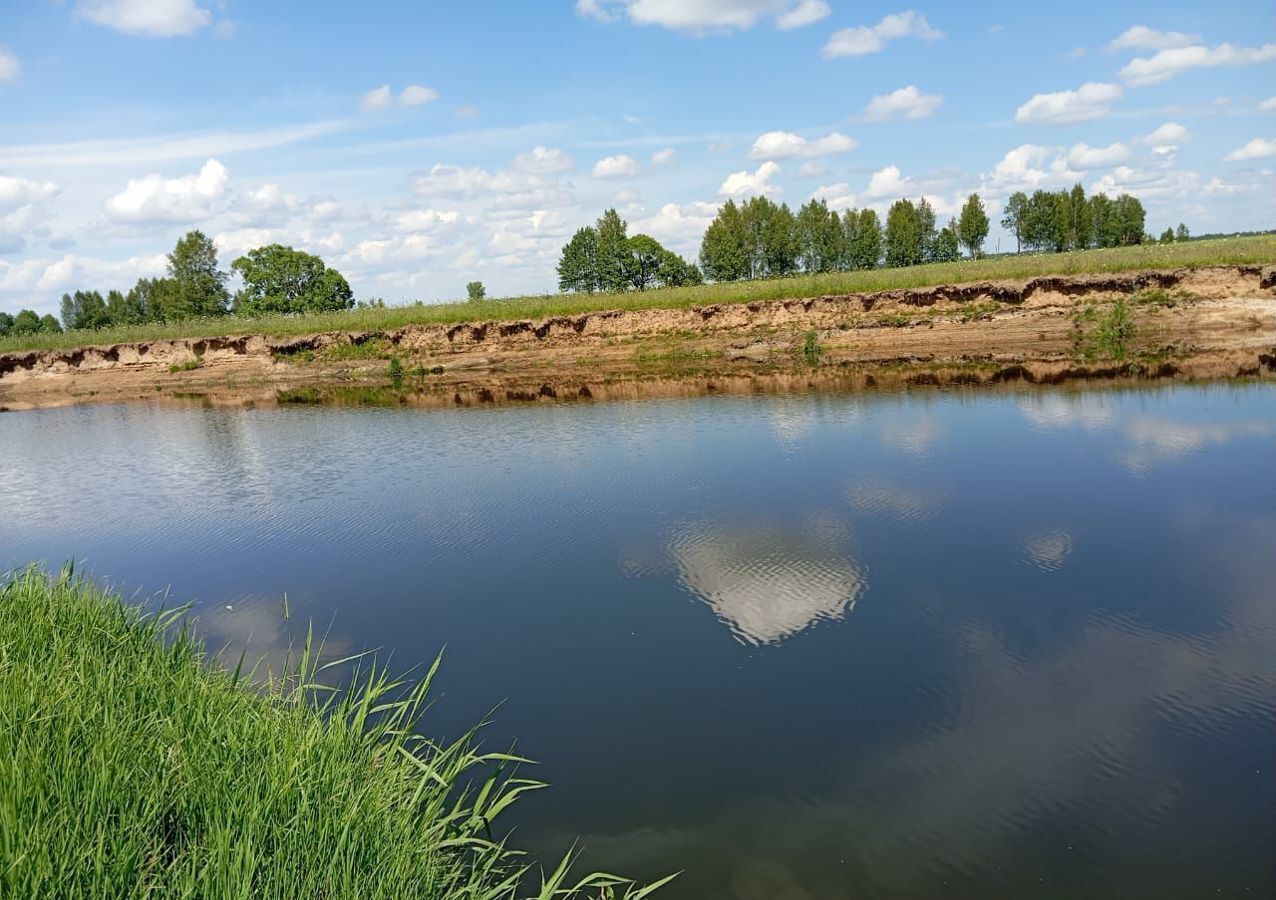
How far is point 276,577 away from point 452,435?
11.0 m

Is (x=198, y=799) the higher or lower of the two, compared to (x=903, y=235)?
lower

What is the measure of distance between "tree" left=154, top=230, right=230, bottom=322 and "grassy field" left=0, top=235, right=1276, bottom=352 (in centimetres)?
2359

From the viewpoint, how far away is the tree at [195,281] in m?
76.1

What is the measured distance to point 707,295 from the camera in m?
41.9

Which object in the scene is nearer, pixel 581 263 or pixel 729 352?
pixel 729 352

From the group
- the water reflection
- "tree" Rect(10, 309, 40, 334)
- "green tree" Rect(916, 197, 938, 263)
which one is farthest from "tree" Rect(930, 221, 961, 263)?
"tree" Rect(10, 309, 40, 334)

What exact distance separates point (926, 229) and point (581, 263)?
34.2 m

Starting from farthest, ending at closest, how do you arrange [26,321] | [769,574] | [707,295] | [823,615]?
1. [26,321]
2. [707,295]
3. [769,574]
4. [823,615]

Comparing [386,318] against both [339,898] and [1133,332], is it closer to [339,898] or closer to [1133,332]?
[1133,332]

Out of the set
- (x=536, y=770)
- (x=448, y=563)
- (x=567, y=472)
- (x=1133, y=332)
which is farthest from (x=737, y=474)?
(x=1133, y=332)

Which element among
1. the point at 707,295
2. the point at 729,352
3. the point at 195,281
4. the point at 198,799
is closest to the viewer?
the point at 198,799

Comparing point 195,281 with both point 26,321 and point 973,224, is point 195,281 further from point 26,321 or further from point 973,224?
point 973,224

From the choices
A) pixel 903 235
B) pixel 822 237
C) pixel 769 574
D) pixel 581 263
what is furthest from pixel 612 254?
pixel 769 574

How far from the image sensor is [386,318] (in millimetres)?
45344
